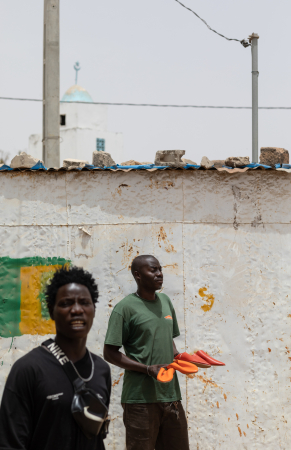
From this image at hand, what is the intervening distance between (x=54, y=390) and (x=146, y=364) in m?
1.67

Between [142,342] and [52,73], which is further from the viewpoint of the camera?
[52,73]

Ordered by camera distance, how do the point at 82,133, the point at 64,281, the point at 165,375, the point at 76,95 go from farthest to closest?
the point at 76,95, the point at 82,133, the point at 165,375, the point at 64,281

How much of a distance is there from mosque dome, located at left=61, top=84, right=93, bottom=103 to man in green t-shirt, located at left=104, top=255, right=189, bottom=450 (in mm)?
25506

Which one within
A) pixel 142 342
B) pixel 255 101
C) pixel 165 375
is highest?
pixel 255 101

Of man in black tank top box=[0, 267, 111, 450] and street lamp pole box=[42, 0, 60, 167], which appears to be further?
street lamp pole box=[42, 0, 60, 167]

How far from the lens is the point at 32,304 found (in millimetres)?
5059

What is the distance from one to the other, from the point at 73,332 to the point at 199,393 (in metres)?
2.99

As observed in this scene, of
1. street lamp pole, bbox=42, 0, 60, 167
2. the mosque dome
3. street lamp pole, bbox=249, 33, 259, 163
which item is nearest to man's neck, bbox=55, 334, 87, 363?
street lamp pole, bbox=42, 0, 60, 167

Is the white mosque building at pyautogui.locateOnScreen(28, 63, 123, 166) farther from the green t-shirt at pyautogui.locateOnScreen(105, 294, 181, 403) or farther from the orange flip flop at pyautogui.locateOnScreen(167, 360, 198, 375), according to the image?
the orange flip flop at pyautogui.locateOnScreen(167, 360, 198, 375)

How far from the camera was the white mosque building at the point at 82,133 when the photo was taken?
26344 millimetres

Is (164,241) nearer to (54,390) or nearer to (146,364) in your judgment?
(146,364)

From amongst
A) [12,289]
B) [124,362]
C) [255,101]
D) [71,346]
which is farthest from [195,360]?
[255,101]

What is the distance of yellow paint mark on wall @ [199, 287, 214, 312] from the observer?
5.02 metres

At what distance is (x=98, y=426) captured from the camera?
2.22m
